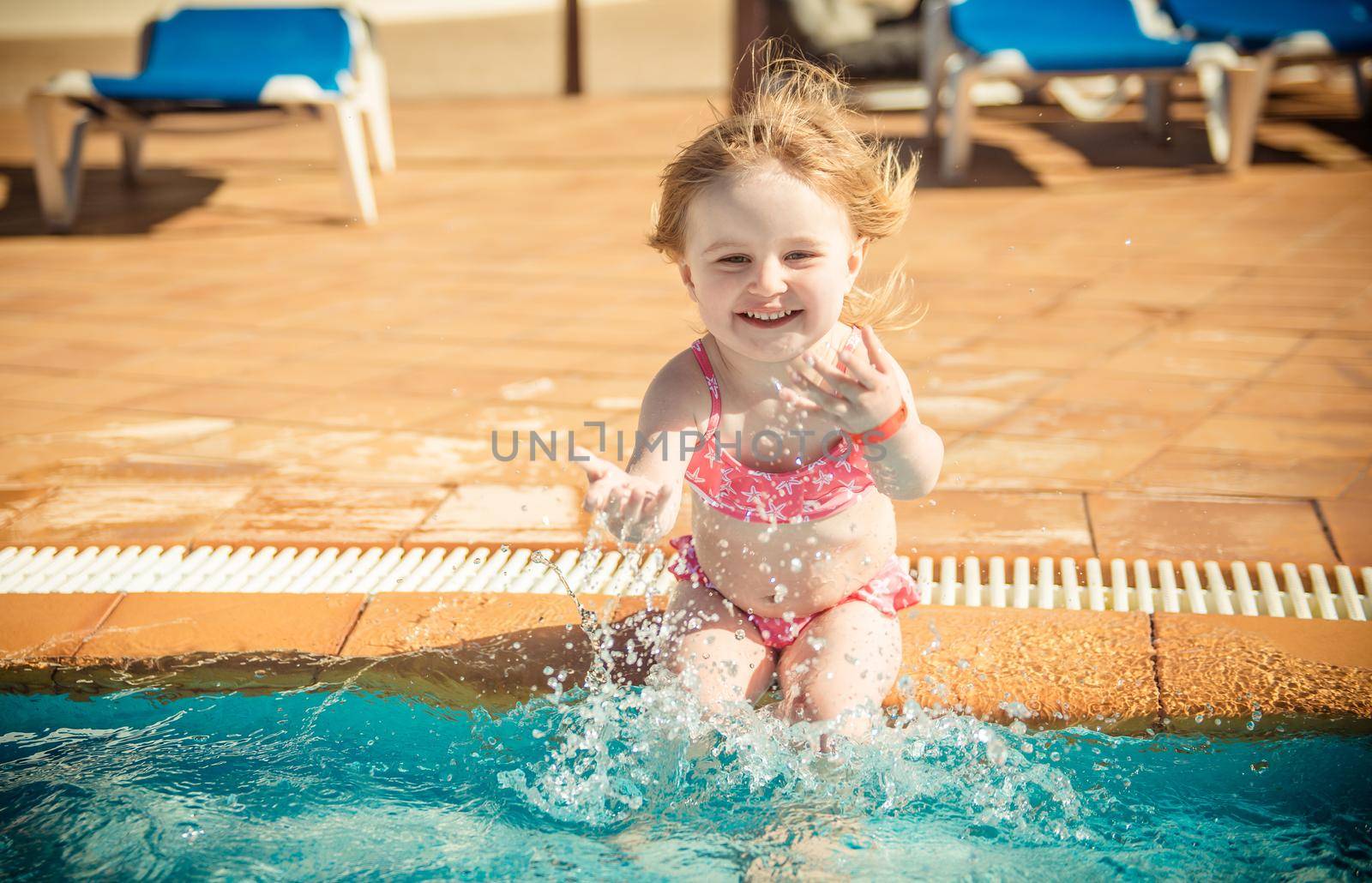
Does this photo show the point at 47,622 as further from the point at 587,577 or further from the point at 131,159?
the point at 131,159

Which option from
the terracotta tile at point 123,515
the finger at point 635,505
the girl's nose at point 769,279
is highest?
the girl's nose at point 769,279

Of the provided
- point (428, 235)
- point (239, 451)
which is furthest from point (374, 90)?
point (239, 451)

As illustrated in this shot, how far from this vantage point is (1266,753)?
2.06 metres

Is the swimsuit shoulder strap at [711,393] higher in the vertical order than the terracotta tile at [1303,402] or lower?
higher

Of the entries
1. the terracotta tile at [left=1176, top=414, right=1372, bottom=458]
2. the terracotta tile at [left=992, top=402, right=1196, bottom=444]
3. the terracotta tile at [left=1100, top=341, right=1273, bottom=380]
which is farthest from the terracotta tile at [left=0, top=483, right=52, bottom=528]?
the terracotta tile at [left=1100, top=341, right=1273, bottom=380]

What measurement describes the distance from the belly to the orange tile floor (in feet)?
1.85

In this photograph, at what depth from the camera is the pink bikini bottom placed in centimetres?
221

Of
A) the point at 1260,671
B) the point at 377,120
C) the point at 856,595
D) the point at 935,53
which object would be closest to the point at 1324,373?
the point at 1260,671

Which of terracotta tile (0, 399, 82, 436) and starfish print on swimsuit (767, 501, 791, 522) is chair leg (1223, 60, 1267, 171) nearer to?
starfish print on swimsuit (767, 501, 791, 522)

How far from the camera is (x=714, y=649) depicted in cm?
215

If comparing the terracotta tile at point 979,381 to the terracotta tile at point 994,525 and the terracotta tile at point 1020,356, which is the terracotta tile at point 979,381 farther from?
the terracotta tile at point 994,525

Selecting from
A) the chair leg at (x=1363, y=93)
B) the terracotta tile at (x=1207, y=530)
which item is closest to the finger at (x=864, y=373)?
the terracotta tile at (x=1207, y=530)

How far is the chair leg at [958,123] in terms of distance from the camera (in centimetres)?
698

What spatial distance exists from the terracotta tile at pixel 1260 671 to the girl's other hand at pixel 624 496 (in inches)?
36.7
